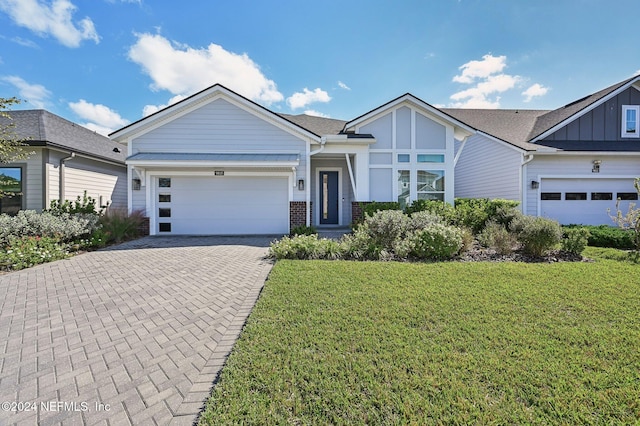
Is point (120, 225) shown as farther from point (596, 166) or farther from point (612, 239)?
point (596, 166)

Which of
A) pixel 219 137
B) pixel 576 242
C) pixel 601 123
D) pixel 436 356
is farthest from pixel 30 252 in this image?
pixel 601 123

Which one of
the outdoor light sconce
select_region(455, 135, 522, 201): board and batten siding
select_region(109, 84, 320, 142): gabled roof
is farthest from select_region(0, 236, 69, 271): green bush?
the outdoor light sconce

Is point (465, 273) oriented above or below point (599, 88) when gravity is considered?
below

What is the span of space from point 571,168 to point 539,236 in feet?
26.8

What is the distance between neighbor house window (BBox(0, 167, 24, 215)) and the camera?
31.2 ft

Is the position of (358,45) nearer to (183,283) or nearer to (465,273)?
(465,273)

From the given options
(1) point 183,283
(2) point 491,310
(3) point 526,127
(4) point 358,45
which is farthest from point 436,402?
(3) point 526,127

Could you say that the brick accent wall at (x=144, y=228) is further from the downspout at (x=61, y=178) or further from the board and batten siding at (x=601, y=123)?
the board and batten siding at (x=601, y=123)

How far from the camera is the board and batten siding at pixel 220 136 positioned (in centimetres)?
1012

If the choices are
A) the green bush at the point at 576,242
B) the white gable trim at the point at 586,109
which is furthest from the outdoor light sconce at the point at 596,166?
the green bush at the point at 576,242

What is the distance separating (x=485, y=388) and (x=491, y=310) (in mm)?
1709

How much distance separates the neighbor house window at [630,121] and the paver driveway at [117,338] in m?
18.1

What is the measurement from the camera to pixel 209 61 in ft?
36.5

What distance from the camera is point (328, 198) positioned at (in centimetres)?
1234
